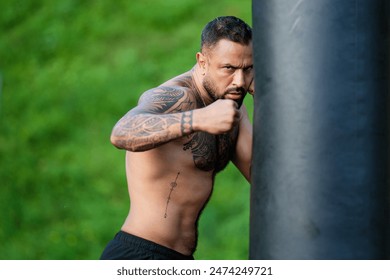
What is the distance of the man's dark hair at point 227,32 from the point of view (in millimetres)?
2887

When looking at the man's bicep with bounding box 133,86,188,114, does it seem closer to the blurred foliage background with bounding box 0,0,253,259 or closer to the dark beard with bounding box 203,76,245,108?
the dark beard with bounding box 203,76,245,108

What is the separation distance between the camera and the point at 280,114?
2199 mm

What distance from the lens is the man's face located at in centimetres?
287

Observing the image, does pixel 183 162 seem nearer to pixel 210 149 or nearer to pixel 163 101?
→ pixel 210 149

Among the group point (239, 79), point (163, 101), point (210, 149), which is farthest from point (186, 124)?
point (210, 149)

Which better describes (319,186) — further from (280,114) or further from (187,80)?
(187,80)

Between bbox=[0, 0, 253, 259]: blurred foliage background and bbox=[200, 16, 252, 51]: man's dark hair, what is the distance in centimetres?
419

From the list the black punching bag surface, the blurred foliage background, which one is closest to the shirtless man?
the black punching bag surface

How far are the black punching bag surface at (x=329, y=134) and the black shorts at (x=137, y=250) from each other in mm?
809

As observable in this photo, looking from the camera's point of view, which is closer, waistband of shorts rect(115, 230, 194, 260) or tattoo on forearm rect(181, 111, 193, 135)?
tattoo on forearm rect(181, 111, 193, 135)

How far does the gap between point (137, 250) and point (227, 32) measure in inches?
36.6
